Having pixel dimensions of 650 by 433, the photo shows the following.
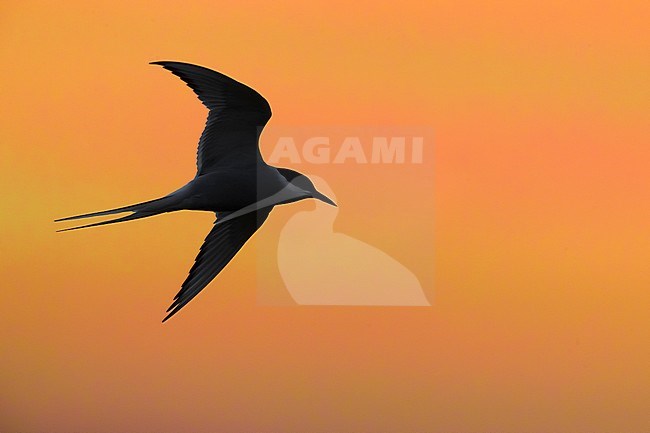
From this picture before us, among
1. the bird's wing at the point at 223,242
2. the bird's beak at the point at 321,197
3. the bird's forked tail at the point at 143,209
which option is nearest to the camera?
the bird's forked tail at the point at 143,209

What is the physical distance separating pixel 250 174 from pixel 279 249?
2.62 ft

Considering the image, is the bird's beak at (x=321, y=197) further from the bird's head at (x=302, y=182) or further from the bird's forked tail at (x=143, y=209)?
the bird's forked tail at (x=143, y=209)

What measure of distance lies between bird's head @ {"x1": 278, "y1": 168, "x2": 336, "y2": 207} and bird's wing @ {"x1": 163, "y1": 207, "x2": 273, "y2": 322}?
0.44 feet

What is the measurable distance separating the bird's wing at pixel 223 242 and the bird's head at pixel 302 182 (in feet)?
0.44

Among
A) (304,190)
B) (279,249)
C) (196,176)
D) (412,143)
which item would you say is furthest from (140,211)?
(412,143)

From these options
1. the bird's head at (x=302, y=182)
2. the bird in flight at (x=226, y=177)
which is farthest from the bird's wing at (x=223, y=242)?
the bird's head at (x=302, y=182)

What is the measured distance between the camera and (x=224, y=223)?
122 inches

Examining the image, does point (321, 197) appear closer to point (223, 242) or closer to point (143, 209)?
point (223, 242)

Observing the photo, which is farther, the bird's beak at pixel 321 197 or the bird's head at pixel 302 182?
the bird's beak at pixel 321 197

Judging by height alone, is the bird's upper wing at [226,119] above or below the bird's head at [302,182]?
above

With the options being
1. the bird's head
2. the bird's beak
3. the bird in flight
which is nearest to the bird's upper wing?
the bird in flight

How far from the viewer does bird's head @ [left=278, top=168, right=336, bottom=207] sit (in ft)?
9.87

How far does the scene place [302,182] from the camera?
307cm

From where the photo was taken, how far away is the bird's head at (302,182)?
3.01 m
